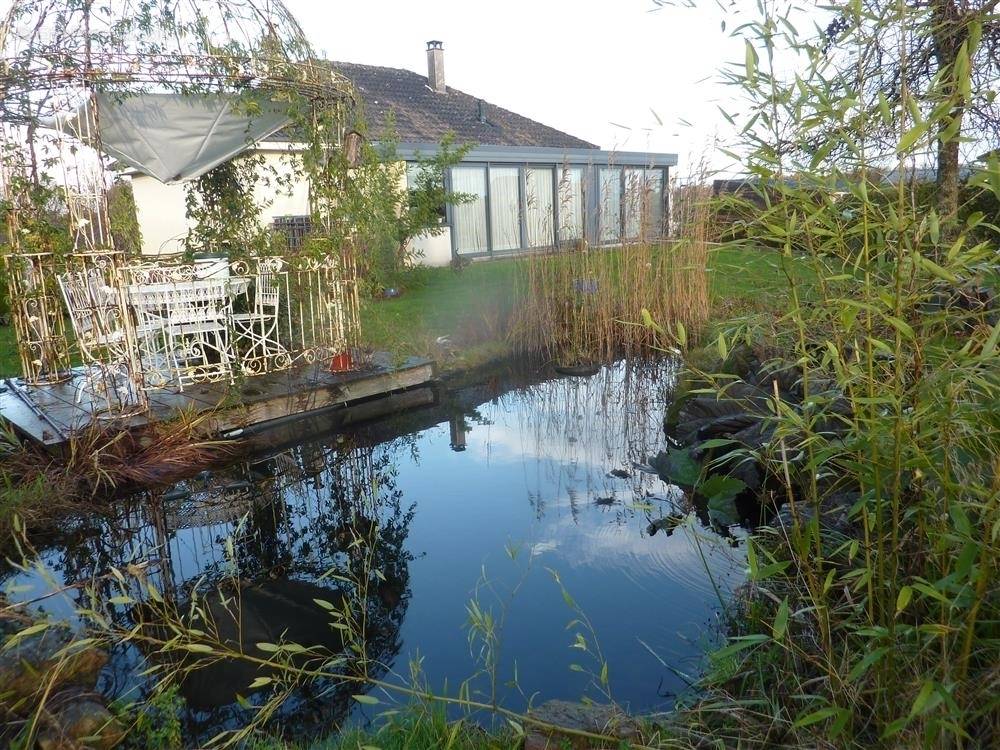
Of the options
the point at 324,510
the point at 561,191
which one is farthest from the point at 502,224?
the point at 324,510

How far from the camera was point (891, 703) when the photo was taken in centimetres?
160

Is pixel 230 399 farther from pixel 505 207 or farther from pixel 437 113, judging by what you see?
pixel 437 113

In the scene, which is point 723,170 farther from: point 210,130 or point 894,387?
point 210,130

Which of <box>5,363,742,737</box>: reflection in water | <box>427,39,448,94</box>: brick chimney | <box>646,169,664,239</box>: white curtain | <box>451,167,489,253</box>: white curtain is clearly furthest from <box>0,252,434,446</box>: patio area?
<box>427,39,448,94</box>: brick chimney

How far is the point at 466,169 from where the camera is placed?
475 inches

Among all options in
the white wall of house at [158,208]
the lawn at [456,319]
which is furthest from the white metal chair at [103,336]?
the white wall of house at [158,208]

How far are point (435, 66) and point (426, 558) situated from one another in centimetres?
1395

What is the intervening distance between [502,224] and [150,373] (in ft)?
26.8

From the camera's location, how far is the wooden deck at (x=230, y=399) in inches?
181

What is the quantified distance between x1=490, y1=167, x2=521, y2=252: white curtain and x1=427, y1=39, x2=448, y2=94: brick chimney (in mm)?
3794

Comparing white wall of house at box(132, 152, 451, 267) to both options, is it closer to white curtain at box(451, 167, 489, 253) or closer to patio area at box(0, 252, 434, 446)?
white curtain at box(451, 167, 489, 253)

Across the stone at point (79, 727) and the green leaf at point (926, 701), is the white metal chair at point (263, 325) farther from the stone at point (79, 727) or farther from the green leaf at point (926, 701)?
the green leaf at point (926, 701)

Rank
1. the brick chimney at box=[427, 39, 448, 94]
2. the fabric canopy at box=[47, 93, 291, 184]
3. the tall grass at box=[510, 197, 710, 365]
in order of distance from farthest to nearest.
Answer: the brick chimney at box=[427, 39, 448, 94]
the tall grass at box=[510, 197, 710, 365]
the fabric canopy at box=[47, 93, 291, 184]

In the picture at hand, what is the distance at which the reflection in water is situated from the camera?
8.32 feet
